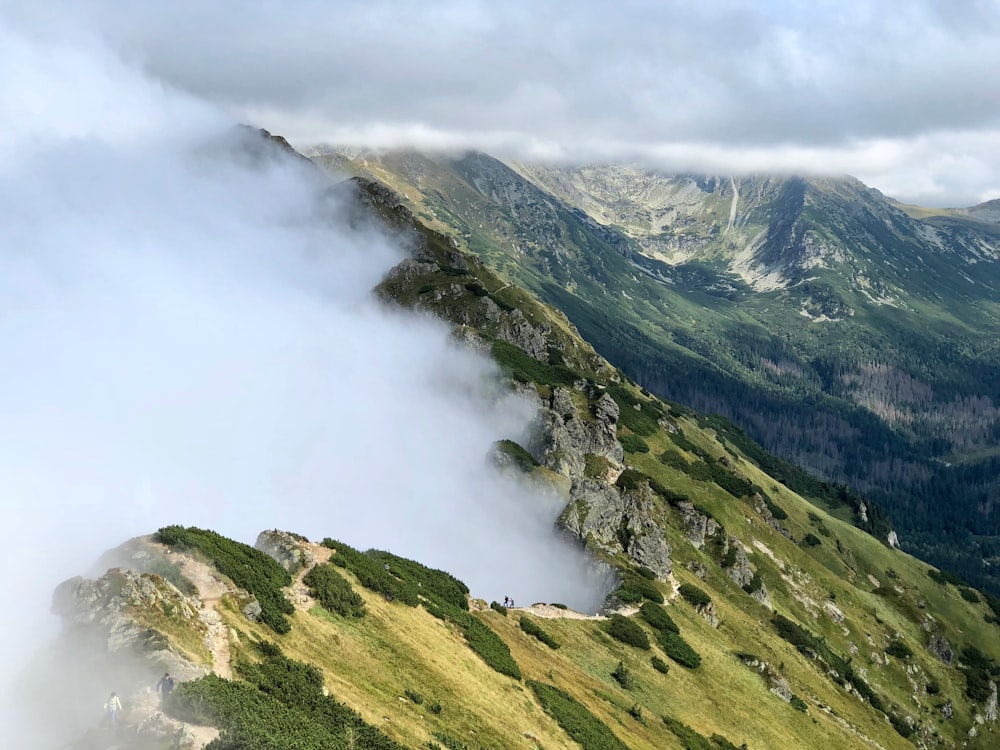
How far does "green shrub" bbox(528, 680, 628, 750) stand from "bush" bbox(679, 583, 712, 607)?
2027 inches

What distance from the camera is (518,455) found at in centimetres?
12631

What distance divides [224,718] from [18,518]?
13989 centimetres

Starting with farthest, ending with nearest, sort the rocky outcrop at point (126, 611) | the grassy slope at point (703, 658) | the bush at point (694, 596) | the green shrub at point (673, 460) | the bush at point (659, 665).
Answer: the green shrub at point (673, 460)
the bush at point (694, 596)
the bush at point (659, 665)
the grassy slope at point (703, 658)
the rocky outcrop at point (126, 611)

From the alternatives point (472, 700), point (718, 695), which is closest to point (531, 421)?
point (718, 695)

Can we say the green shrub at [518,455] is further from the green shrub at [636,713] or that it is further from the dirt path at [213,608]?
the dirt path at [213,608]

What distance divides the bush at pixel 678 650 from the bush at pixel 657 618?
1087 millimetres

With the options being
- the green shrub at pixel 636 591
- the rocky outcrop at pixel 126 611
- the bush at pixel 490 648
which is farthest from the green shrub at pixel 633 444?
the rocky outcrop at pixel 126 611

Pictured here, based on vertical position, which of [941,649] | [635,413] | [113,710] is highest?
[635,413]

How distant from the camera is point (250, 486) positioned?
6890 inches

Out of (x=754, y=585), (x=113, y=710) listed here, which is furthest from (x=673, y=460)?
(x=113, y=710)

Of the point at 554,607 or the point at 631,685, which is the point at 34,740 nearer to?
the point at 631,685

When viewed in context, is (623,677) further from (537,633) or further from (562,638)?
(537,633)

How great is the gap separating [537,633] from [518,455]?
200 feet

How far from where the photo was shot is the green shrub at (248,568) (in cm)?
4234
